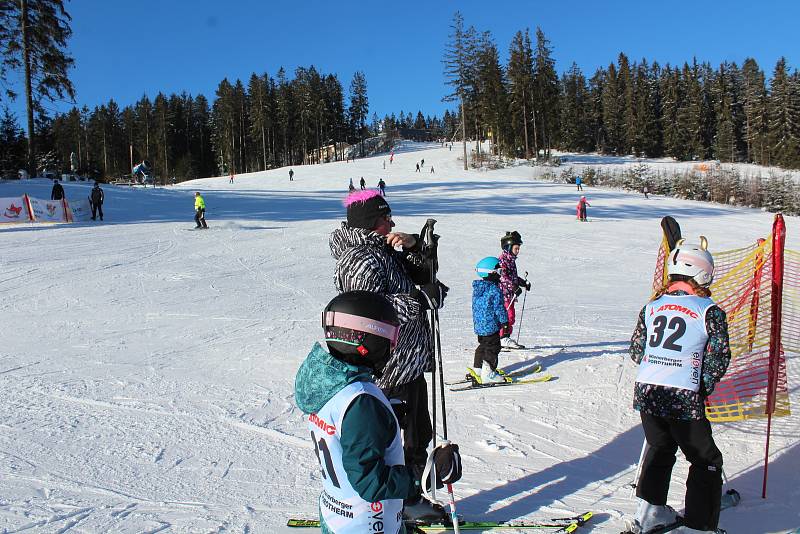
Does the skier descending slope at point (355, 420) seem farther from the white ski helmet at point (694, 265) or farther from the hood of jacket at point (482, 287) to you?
the hood of jacket at point (482, 287)

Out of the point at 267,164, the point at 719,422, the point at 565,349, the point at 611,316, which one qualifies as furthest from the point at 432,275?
the point at 267,164

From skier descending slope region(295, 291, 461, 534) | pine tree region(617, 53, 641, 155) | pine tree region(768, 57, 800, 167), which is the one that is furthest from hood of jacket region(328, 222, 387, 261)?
pine tree region(617, 53, 641, 155)

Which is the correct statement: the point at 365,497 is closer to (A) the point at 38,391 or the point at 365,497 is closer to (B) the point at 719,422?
(B) the point at 719,422

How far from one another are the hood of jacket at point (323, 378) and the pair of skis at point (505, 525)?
166 centimetres

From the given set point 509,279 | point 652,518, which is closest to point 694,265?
point 652,518

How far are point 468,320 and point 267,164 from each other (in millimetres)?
82920

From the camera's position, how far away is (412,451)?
3.56m

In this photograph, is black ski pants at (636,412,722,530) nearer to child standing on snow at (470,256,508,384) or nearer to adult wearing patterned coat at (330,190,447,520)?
adult wearing patterned coat at (330,190,447,520)

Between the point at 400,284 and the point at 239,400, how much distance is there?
3358 mm

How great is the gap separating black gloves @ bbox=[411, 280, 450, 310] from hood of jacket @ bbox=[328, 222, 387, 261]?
390 mm

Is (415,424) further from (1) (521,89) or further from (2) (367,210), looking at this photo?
(1) (521,89)

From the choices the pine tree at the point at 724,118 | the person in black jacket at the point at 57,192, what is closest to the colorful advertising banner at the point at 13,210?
the person in black jacket at the point at 57,192

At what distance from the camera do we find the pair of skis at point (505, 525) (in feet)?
11.2

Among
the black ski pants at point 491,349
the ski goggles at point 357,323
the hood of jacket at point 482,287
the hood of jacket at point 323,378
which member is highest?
the ski goggles at point 357,323
